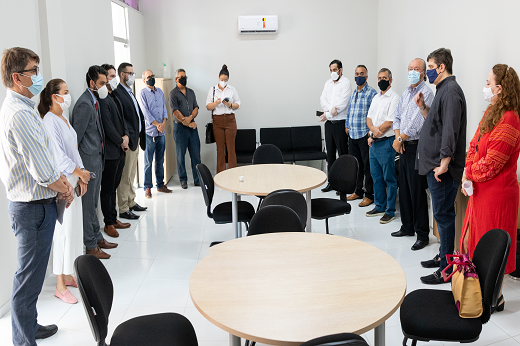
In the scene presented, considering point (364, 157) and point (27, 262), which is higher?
point (364, 157)

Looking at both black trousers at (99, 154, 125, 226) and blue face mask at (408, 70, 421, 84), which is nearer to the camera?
blue face mask at (408, 70, 421, 84)

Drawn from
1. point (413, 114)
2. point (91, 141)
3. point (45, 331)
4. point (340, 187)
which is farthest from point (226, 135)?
point (45, 331)

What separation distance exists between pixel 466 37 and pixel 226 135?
4146 millimetres

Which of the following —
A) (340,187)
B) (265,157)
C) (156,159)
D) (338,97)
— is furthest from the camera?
(156,159)

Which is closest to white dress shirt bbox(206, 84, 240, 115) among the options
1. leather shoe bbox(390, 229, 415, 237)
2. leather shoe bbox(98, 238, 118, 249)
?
leather shoe bbox(98, 238, 118, 249)

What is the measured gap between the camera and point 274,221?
3.05 meters

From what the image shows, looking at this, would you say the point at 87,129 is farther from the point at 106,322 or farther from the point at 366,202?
the point at 366,202

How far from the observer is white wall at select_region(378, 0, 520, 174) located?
431 centimetres

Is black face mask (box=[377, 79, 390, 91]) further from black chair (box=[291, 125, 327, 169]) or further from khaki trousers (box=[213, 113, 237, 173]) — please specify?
khaki trousers (box=[213, 113, 237, 173])

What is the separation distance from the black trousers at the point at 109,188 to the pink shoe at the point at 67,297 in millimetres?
1605

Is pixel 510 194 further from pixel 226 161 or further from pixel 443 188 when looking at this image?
pixel 226 161

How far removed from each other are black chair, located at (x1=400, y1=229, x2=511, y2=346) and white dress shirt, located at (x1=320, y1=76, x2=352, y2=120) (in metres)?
4.60

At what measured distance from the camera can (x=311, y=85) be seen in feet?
27.9

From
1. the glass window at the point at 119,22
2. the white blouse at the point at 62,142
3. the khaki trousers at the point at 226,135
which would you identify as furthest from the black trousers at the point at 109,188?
the glass window at the point at 119,22
